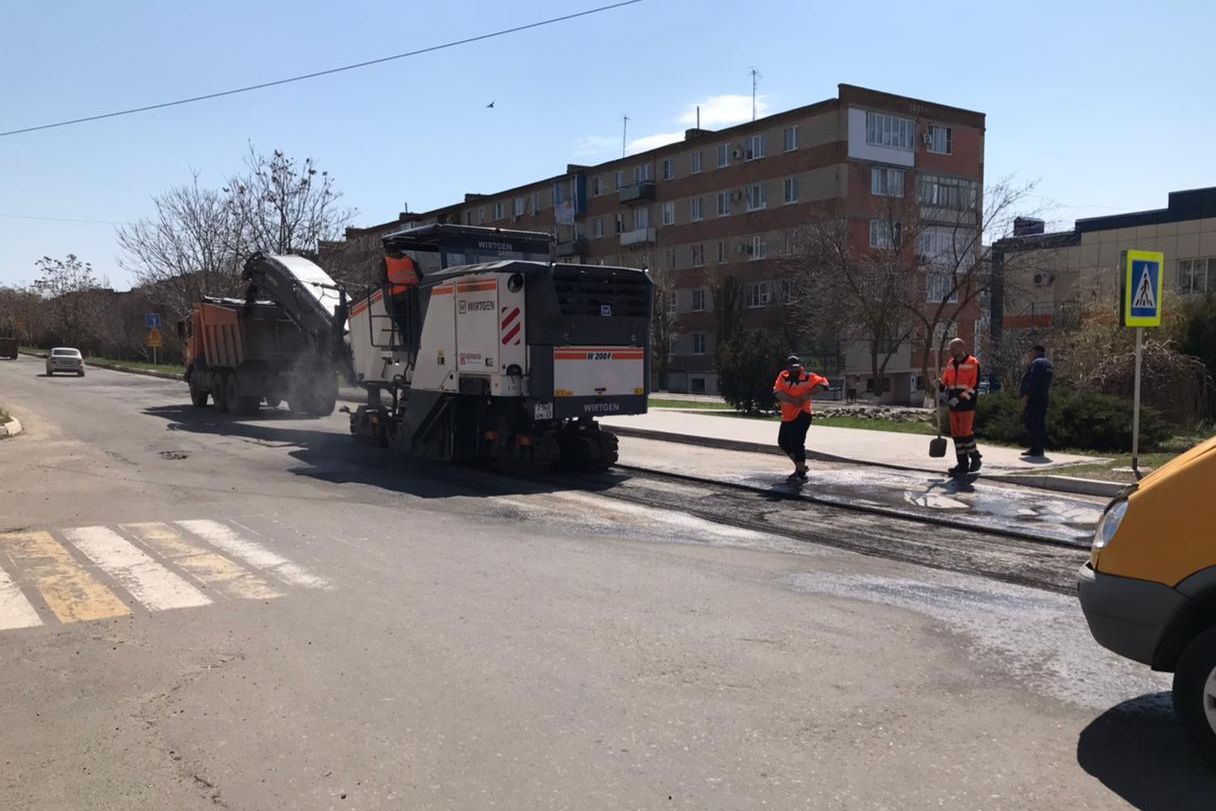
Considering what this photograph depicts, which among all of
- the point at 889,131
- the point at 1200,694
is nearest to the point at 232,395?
the point at 1200,694

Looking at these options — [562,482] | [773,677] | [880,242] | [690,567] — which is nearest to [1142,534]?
[773,677]

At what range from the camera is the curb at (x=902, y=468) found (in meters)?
11.2

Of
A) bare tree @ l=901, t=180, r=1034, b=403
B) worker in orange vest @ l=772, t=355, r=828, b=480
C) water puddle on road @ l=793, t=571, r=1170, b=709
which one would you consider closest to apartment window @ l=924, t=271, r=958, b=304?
bare tree @ l=901, t=180, r=1034, b=403

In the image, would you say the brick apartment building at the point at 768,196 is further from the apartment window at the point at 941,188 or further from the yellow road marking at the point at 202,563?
the yellow road marking at the point at 202,563

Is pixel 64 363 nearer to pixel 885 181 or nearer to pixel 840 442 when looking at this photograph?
pixel 840 442

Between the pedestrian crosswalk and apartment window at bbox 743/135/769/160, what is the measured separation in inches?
1946

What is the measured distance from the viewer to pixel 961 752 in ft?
13.3

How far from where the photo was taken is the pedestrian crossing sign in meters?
11.6

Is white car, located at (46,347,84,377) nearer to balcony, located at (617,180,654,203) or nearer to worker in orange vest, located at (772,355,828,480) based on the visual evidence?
balcony, located at (617,180,654,203)

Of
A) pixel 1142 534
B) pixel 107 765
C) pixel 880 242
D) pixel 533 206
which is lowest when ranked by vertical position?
pixel 107 765

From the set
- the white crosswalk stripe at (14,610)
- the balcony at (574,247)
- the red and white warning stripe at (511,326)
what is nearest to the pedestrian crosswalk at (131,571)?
the white crosswalk stripe at (14,610)

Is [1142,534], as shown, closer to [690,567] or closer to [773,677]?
[773,677]

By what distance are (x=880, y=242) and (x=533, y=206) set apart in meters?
32.5

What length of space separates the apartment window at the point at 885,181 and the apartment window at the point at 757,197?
20.5 ft
